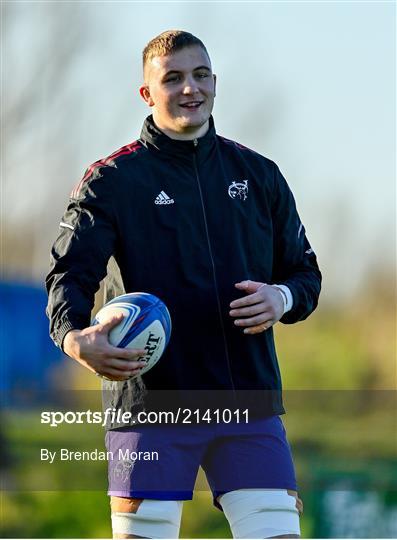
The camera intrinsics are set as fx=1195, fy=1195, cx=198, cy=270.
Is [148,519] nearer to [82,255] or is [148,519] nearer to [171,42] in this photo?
[82,255]

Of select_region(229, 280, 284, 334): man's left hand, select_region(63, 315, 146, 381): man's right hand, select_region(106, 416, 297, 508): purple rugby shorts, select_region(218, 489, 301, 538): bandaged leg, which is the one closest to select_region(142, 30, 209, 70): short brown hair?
select_region(229, 280, 284, 334): man's left hand

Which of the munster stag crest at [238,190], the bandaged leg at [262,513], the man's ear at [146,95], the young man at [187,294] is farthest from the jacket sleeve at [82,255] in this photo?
the bandaged leg at [262,513]

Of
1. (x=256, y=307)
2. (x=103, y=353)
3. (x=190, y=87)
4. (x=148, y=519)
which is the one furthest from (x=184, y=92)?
(x=148, y=519)

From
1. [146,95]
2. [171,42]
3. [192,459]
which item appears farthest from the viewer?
[146,95]

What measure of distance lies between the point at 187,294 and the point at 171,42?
1041mm

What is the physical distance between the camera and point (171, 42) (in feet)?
16.0

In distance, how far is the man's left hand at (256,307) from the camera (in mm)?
4562

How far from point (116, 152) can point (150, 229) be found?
39 cm

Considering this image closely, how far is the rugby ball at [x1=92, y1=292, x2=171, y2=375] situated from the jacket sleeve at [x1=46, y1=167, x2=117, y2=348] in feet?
0.36

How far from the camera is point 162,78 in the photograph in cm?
486

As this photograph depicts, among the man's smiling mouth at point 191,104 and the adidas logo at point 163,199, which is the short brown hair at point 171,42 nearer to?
the man's smiling mouth at point 191,104

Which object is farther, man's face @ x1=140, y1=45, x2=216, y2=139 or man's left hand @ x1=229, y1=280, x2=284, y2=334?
man's face @ x1=140, y1=45, x2=216, y2=139

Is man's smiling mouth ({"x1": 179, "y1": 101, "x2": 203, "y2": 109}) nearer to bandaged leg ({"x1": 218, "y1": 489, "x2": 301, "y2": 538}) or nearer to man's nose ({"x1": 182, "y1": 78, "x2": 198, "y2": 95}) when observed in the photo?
man's nose ({"x1": 182, "y1": 78, "x2": 198, "y2": 95})

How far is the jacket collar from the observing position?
15.9 ft
